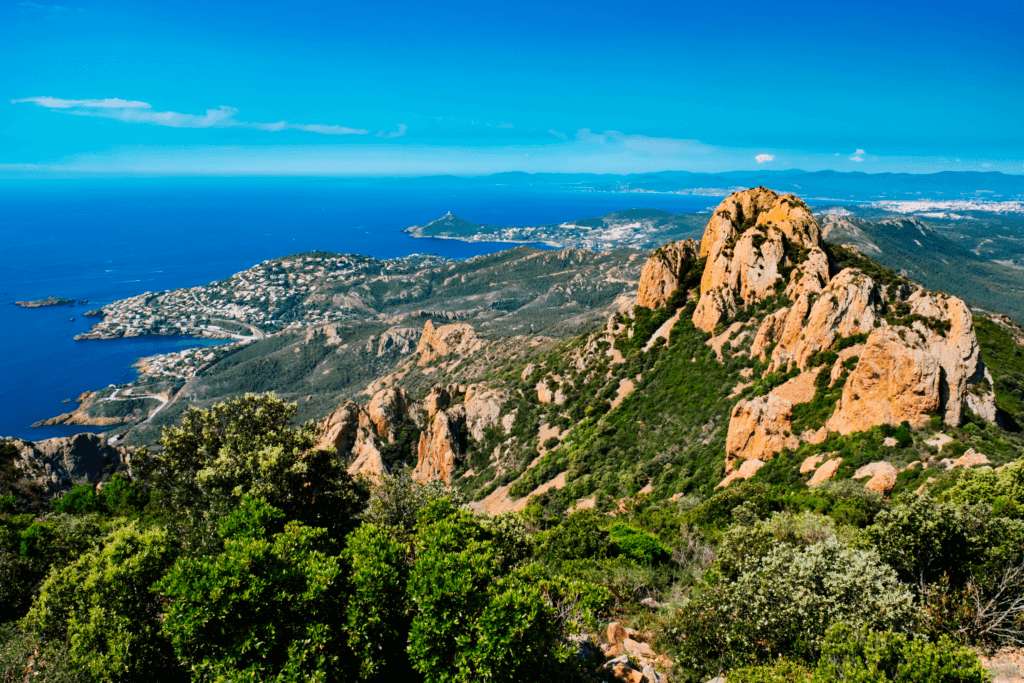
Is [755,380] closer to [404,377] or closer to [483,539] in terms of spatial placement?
[483,539]

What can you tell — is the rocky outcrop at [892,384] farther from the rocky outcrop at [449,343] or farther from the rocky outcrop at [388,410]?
the rocky outcrop at [449,343]

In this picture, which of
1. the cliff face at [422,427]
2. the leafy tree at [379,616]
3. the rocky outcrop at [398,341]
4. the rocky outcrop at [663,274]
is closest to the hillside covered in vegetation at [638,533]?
the leafy tree at [379,616]

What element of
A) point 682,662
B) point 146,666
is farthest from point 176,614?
point 682,662

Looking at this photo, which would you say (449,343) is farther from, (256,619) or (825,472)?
(256,619)

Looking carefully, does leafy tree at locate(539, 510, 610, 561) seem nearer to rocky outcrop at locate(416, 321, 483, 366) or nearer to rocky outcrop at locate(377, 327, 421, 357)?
rocky outcrop at locate(416, 321, 483, 366)

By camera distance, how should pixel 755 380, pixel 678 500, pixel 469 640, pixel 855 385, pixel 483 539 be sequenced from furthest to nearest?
pixel 755 380 → pixel 678 500 → pixel 855 385 → pixel 483 539 → pixel 469 640

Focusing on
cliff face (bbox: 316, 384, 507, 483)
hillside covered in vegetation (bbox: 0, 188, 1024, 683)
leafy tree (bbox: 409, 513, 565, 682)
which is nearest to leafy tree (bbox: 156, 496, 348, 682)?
hillside covered in vegetation (bbox: 0, 188, 1024, 683)
